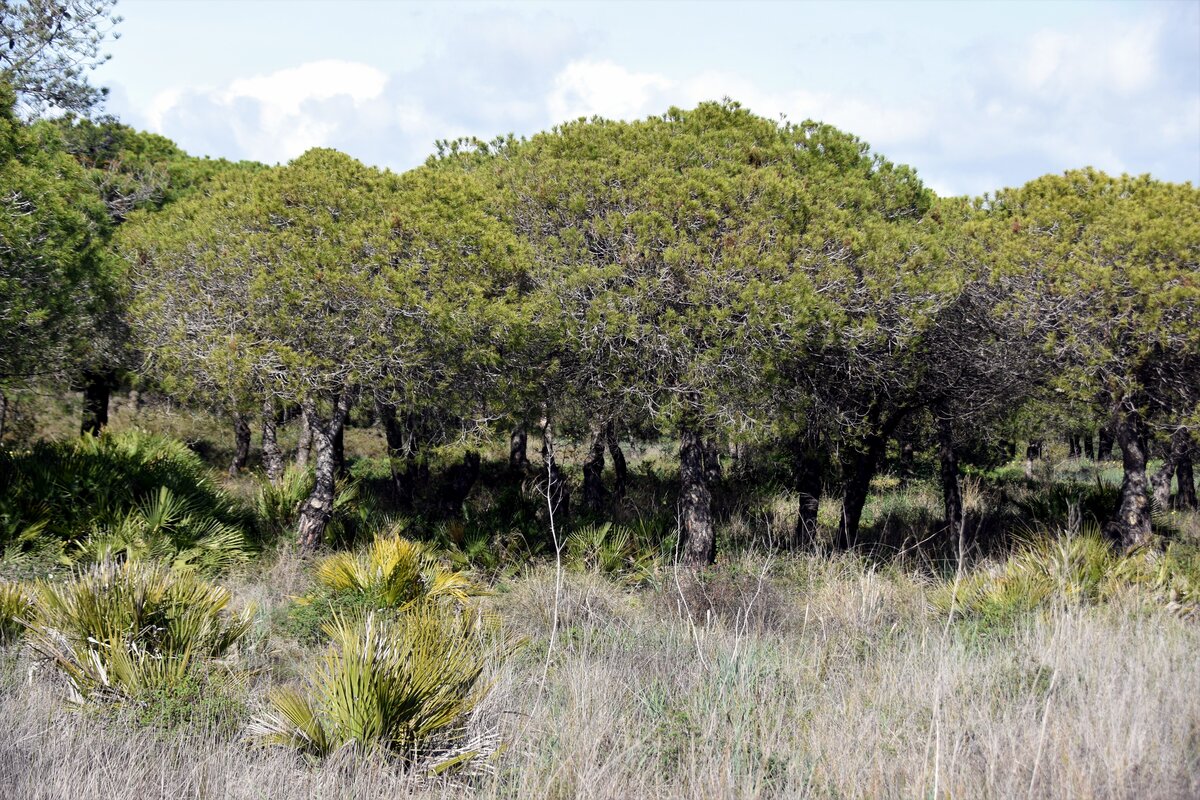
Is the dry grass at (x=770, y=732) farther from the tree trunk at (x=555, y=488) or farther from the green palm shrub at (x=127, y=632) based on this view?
the tree trunk at (x=555, y=488)

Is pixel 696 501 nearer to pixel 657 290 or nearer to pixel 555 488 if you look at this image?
pixel 657 290

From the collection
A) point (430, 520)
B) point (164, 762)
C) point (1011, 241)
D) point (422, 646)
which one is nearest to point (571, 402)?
point (430, 520)

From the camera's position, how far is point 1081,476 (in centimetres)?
3069

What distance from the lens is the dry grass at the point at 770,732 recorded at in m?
4.13

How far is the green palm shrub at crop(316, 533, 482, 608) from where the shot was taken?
29.5 ft

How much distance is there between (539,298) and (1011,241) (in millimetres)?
5983

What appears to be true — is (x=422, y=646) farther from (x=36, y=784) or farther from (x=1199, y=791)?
(x=1199, y=791)

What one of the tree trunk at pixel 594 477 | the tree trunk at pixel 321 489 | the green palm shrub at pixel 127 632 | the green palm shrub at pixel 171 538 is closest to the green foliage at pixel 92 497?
the green palm shrub at pixel 171 538

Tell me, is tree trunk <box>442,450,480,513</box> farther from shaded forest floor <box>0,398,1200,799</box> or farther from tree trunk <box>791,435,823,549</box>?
shaded forest floor <box>0,398,1200,799</box>

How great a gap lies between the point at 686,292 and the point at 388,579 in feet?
16.1

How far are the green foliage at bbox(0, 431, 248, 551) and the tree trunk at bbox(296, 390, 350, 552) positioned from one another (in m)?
1.05

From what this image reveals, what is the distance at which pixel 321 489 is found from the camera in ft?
42.6

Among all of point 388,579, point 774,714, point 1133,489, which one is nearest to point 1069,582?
point 1133,489

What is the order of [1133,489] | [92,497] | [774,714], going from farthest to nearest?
[92,497]
[1133,489]
[774,714]
